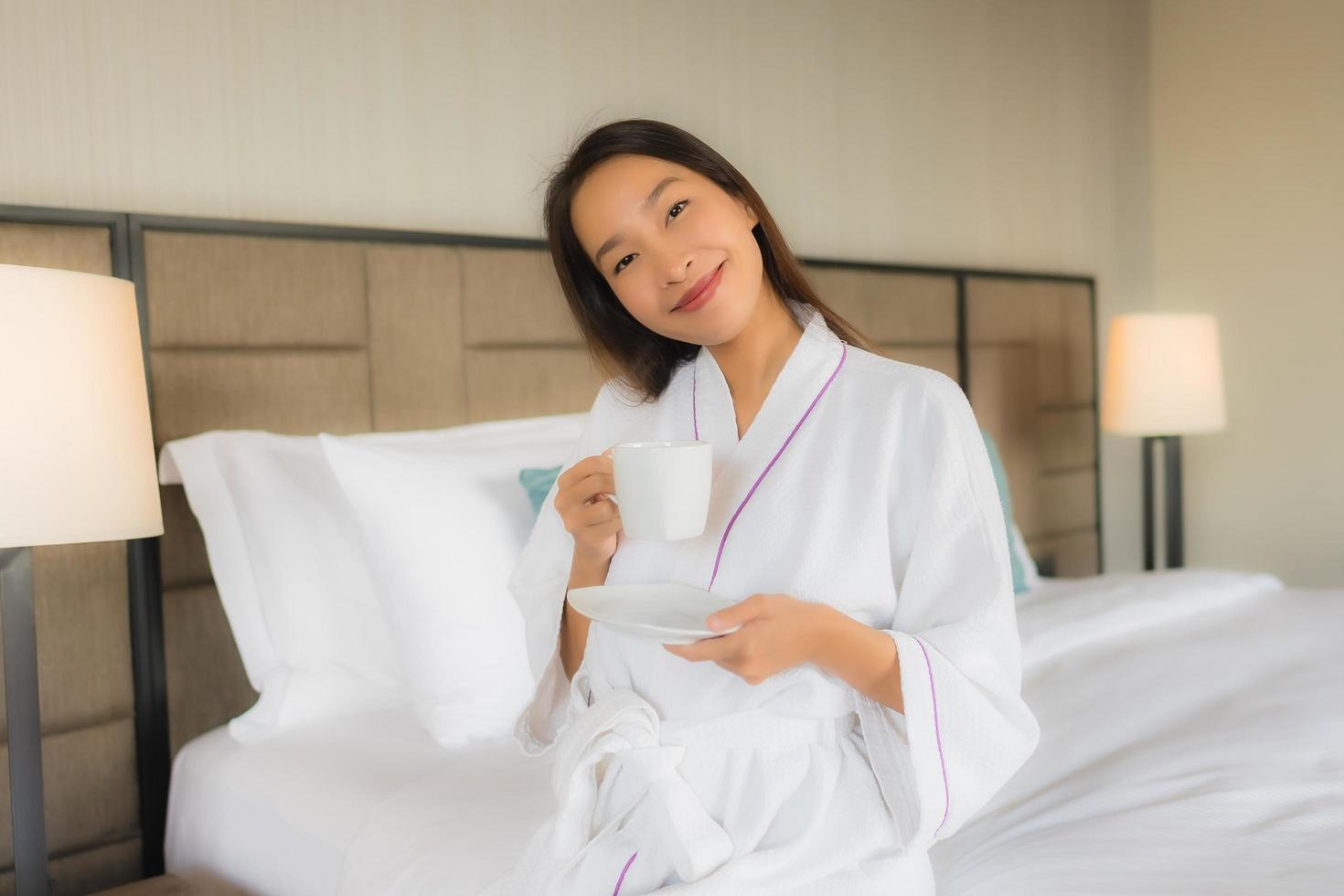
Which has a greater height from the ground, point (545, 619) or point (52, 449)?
point (52, 449)

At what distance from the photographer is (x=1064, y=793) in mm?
1396

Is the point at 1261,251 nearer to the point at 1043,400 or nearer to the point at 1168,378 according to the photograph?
the point at 1168,378

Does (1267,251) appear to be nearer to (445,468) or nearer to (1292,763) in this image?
(1292,763)

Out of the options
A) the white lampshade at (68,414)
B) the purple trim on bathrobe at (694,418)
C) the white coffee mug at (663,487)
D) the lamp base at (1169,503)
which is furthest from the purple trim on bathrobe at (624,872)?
the lamp base at (1169,503)

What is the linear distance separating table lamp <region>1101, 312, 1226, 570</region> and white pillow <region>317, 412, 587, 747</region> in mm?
2177

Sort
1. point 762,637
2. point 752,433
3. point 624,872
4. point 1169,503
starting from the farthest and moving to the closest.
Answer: point 1169,503
point 752,433
point 624,872
point 762,637

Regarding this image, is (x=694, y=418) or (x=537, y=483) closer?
(x=694, y=418)

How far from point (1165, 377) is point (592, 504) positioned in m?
2.65

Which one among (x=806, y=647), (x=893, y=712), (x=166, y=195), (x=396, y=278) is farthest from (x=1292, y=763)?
(x=166, y=195)

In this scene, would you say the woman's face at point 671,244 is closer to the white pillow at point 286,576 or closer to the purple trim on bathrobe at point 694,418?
the purple trim on bathrobe at point 694,418

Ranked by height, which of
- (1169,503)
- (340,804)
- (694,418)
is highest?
(694,418)

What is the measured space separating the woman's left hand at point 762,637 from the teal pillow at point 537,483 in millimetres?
906

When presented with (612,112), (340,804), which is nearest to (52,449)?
(340,804)

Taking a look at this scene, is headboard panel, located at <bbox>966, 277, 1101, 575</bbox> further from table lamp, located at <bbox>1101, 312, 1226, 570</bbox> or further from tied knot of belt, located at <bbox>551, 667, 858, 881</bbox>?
tied knot of belt, located at <bbox>551, 667, 858, 881</bbox>
